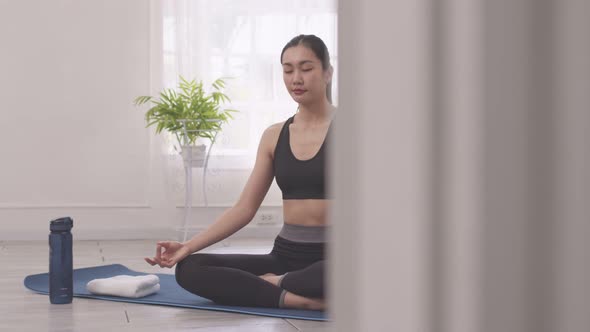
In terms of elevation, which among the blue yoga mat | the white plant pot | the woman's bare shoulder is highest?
the woman's bare shoulder

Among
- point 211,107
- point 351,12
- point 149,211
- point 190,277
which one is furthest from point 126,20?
point 351,12

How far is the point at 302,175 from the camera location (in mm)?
2531

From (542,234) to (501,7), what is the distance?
0.09 m

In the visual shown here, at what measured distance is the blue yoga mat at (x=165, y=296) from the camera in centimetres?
237

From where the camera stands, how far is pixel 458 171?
33cm

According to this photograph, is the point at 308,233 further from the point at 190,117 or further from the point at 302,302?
the point at 190,117

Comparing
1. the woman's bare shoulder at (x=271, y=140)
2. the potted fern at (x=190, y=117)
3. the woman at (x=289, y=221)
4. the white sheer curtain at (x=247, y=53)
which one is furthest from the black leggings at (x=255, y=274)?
the white sheer curtain at (x=247, y=53)

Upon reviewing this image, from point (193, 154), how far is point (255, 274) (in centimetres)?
227

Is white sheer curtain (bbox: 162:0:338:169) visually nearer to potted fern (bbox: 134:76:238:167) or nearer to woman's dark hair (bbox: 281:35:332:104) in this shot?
potted fern (bbox: 134:76:238:167)

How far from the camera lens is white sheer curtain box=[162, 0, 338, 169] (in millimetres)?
5211

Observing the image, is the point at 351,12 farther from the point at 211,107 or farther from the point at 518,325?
the point at 211,107

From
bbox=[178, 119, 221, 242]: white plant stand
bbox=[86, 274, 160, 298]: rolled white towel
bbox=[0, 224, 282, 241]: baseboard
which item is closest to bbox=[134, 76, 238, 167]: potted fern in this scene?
bbox=[178, 119, 221, 242]: white plant stand

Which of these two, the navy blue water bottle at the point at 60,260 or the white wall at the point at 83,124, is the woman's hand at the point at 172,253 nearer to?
the navy blue water bottle at the point at 60,260

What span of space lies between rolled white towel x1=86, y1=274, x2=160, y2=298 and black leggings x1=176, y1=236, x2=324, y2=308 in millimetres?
158
